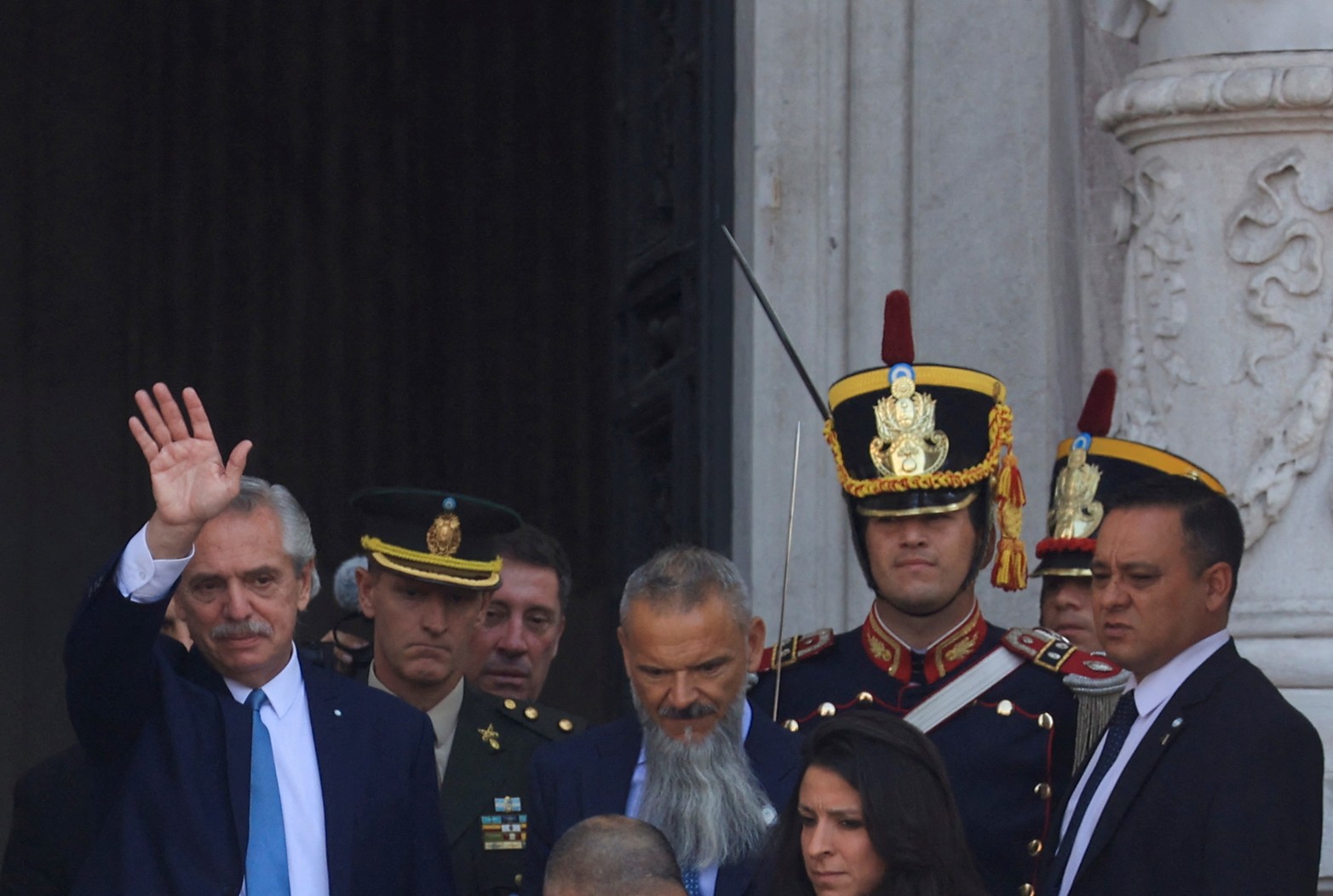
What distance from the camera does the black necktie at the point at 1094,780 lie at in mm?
4176

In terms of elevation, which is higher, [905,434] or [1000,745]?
[905,434]

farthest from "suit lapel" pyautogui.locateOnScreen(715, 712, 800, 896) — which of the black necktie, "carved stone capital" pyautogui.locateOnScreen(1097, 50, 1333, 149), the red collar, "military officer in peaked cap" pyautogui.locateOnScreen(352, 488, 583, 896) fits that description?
"carved stone capital" pyautogui.locateOnScreen(1097, 50, 1333, 149)

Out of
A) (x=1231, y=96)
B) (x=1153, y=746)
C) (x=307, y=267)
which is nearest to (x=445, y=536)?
(x=1153, y=746)

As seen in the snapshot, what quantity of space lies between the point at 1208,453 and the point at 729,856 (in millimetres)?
1669

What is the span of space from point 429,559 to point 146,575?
126cm

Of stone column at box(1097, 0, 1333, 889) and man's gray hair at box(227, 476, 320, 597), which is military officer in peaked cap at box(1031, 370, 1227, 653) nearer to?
stone column at box(1097, 0, 1333, 889)

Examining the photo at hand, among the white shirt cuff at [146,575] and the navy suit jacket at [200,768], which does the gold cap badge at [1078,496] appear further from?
the white shirt cuff at [146,575]

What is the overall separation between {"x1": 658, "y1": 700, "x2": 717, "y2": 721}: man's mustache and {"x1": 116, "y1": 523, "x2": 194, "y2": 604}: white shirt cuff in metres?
0.82

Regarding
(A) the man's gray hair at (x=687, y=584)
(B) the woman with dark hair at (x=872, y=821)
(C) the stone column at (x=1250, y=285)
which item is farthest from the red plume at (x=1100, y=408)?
(B) the woman with dark hair at (x=872, y=821)

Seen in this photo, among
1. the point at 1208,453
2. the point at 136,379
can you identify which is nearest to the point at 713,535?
the point at 1208,453

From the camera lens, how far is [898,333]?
15.8ft

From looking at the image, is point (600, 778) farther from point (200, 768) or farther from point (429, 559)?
point (429, 559)

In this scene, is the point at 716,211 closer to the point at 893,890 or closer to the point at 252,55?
the point at 893,890

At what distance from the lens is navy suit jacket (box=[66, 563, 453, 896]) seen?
406 centimetres
